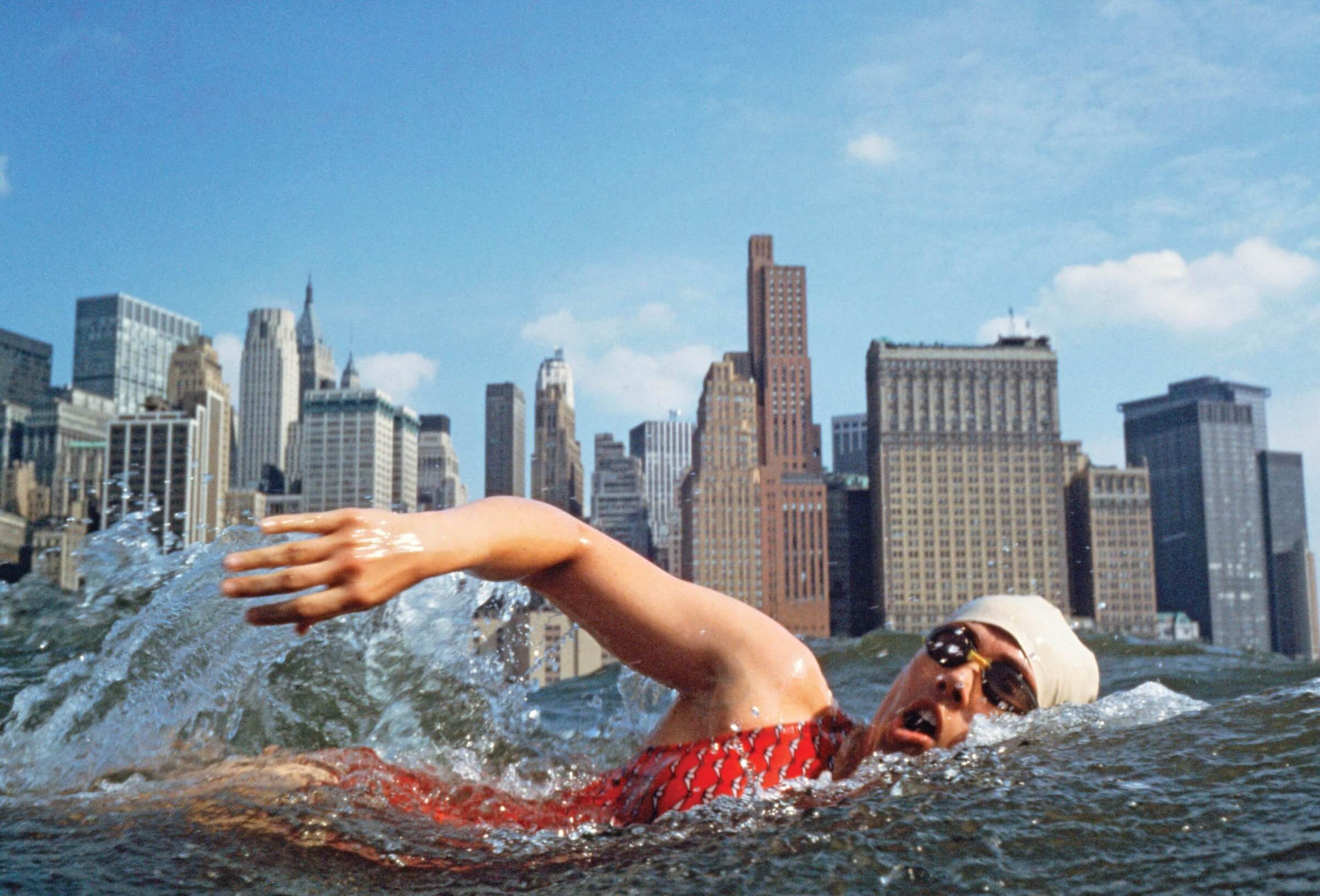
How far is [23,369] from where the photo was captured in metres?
188

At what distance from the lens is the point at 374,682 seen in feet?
24.8

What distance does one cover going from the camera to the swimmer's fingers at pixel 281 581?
2479mm

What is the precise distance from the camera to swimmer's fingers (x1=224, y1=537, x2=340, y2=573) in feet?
8.05

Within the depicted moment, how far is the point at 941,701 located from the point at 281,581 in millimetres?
2227

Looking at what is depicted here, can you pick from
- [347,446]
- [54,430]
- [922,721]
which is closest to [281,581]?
[922,721]

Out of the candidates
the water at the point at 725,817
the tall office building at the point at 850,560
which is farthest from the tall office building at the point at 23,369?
the water at the point at 725,817

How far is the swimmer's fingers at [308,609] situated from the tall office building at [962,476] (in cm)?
13726

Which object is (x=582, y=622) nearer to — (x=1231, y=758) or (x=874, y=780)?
(x=874, y=780)

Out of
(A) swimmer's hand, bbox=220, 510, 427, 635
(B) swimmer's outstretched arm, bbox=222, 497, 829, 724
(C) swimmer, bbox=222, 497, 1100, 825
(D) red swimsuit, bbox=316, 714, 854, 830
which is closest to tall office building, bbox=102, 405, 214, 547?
(D) red swimsuit, bbox=316, 714, 854, 830

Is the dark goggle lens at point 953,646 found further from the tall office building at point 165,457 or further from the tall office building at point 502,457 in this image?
the tall office building at point 502,457

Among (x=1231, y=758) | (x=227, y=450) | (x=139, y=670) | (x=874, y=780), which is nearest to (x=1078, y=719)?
(x=1231, y=758)

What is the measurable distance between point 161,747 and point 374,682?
292cm

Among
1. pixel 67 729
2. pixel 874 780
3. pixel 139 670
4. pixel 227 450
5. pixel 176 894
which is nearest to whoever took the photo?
pixel 176 894

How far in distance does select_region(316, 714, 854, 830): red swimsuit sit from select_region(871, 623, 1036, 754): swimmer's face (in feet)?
0.59
